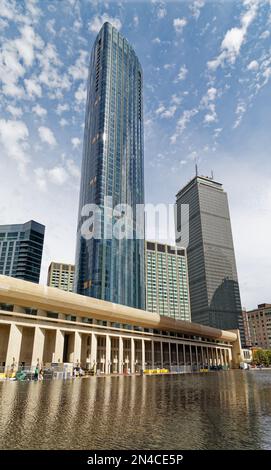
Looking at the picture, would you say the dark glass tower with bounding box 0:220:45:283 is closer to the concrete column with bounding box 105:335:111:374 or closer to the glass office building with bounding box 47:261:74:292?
the glass office building with bounding box 47:261:74:292

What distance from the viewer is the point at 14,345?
4200 centimetres

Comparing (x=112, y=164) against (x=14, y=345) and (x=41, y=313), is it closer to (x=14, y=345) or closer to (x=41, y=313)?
(x=41, y=313)

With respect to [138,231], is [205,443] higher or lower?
lower

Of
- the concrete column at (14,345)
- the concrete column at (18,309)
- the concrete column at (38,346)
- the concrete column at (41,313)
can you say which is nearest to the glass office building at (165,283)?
the concrete column at (41,313)

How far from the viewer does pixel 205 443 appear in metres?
5.70

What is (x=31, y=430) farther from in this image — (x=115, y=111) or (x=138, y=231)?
(x=115, y=111)

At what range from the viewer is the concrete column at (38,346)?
4366 cm

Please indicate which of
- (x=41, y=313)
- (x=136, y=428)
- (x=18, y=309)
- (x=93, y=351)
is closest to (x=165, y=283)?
(x=93, y=351)

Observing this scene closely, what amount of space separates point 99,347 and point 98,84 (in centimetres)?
10349

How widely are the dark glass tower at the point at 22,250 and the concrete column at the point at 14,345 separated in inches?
5364

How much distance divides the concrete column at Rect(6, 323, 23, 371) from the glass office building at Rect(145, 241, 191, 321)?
139 meters

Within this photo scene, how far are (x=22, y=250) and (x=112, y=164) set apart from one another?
89101 millimetres
